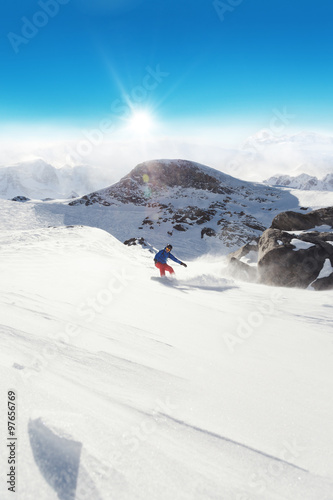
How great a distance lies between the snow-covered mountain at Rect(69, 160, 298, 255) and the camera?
29344 millimetres

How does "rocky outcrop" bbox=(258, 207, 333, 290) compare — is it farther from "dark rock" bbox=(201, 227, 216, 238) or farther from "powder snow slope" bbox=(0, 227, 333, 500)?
"dark rock" bbox=(201, 227, 216, 238)

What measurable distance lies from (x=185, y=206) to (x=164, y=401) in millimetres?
36691

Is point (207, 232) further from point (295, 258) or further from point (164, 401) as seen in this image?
point (164, 401)

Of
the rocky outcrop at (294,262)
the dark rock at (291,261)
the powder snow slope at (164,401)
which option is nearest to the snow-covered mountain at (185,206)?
the rocky outcrop at (294,262)

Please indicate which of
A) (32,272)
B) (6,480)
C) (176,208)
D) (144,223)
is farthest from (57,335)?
(176,208)

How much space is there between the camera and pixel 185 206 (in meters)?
37.5

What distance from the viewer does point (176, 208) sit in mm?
36969

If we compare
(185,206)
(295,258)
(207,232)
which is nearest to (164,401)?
(295,258)

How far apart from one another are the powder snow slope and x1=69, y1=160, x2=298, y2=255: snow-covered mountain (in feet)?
69.7

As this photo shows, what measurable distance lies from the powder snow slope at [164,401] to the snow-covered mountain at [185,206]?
2125 centimetres

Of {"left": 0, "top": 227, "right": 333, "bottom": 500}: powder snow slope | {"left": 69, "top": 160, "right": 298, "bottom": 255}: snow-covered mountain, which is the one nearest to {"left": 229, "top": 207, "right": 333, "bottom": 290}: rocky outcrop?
{"left": 0, "top": 227, "right": 333, "bottom": 500}: powder snow slope

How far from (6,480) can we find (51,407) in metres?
0.42

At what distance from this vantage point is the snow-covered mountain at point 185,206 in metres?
29.3

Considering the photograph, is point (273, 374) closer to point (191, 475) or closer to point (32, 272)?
point (191, 475)
